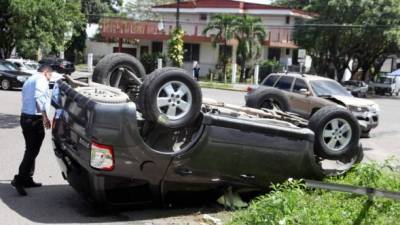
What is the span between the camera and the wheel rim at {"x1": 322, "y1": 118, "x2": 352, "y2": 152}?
7.48 m

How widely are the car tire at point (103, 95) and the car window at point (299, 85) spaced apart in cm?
1035

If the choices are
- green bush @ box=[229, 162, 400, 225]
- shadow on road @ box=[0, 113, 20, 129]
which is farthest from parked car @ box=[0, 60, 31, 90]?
green bush @ box=[229, 162, 400, 225]

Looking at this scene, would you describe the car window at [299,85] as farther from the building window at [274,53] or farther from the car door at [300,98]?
Result: the building window at [274,53]

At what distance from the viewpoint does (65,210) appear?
22.9ft

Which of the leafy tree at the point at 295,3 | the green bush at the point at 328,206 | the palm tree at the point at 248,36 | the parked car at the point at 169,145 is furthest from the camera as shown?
the leafy tree at the point at 295,3

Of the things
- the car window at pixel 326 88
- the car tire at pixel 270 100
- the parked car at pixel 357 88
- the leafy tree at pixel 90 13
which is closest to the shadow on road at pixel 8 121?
the car tire at pixel 270 100

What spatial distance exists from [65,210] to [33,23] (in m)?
28.8

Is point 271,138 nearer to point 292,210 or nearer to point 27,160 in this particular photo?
point 292,210

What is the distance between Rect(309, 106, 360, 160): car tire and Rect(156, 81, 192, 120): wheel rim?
1758 millimetres

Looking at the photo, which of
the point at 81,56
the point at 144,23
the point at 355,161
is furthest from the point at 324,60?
the point at 355,161

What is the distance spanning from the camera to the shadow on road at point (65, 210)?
6660mm

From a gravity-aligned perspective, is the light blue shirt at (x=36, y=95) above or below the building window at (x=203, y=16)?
below

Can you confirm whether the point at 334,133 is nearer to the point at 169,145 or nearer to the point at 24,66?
the point at 169,145

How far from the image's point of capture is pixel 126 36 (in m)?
57.7
